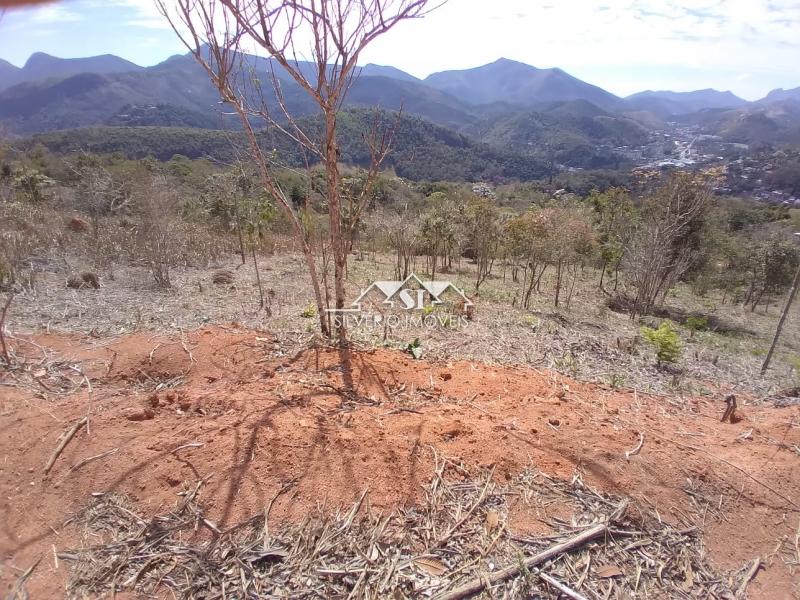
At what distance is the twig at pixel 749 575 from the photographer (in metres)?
2.20

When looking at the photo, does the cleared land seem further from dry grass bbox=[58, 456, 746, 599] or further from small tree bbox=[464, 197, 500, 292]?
small tree bbox=[464, 197, 500, 292]

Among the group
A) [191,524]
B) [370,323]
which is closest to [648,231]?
[370,323]

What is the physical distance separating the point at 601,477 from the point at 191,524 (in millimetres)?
2533

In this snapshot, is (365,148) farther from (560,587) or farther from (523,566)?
(560,587)

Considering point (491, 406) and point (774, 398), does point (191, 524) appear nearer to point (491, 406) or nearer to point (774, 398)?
point (491, 406)

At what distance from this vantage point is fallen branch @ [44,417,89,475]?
253 cm

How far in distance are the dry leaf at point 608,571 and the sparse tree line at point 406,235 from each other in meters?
4.26

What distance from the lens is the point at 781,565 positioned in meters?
2.36

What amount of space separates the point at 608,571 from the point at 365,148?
2161 inches

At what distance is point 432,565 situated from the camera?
7.27ft

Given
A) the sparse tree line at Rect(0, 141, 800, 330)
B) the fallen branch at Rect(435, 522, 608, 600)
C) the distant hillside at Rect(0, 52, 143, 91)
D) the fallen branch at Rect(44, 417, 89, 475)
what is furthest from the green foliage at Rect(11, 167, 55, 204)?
the distant hillside at Rect(0, 52, 143, 91)

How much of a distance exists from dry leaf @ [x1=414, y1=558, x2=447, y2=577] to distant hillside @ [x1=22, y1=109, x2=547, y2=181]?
2843cm

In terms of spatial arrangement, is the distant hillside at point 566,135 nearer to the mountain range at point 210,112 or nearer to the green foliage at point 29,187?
the mountain range at point 210,112

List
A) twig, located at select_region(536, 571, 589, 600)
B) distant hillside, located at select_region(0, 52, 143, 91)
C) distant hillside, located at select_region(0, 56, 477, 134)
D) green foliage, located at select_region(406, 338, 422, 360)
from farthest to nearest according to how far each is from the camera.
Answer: distant hillside, located at select_region(0, 52, 143, 91) < distant hillside, located at select_region(0, 56, 477, 134) < green foliage, located at select_region(406, 338, 422, 360) < twig, located at select_region(536, 571, 589, 600)
